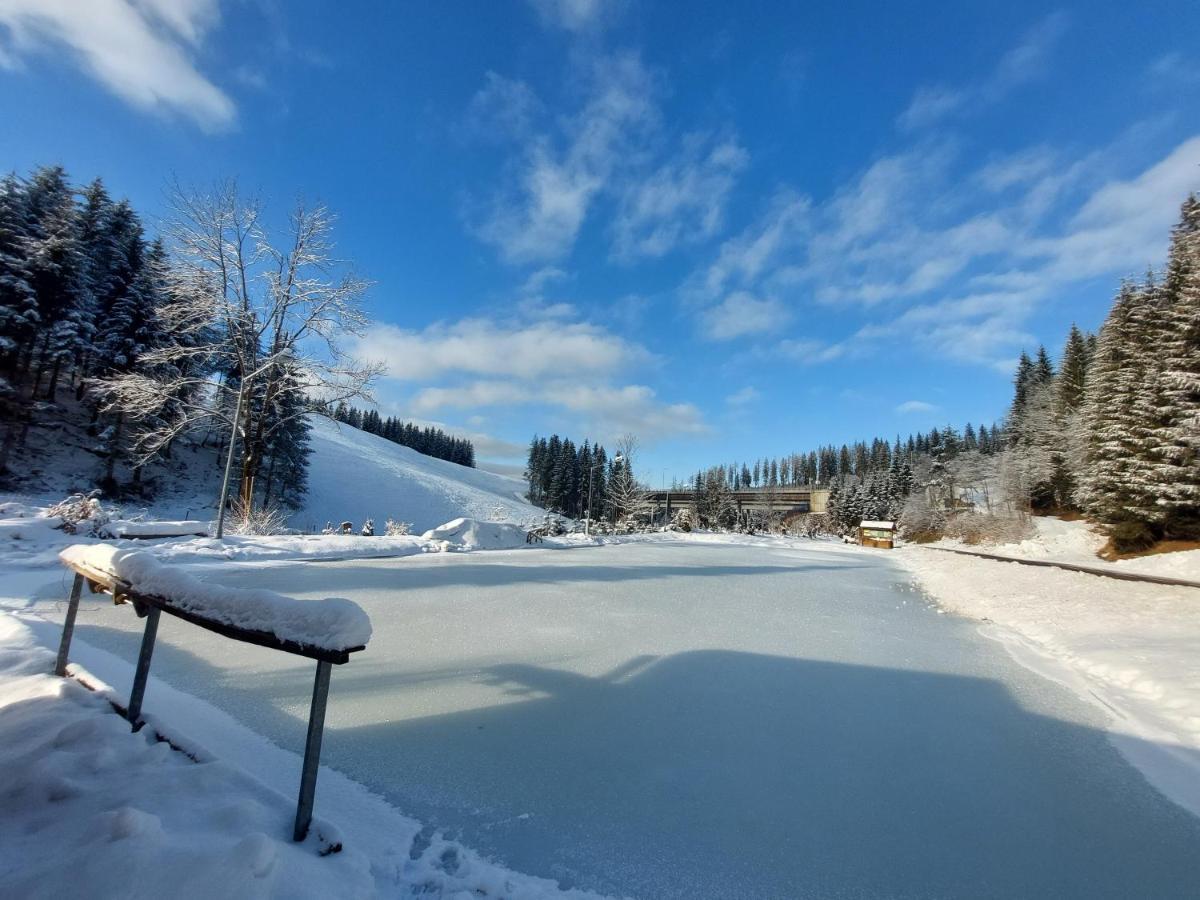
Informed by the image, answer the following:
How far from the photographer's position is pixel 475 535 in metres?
18.8

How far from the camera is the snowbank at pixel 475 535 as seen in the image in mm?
17953

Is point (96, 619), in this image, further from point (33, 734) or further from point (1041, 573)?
point (1041, 573)

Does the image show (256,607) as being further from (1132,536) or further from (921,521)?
(921,521)

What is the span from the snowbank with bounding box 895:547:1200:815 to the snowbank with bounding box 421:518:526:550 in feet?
45.6

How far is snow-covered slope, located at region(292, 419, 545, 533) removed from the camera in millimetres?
35438

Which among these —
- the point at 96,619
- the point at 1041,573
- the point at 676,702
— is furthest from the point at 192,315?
the point at 1041,573

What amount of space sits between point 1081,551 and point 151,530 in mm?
40187

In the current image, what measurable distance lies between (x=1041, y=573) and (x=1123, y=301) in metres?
25.9

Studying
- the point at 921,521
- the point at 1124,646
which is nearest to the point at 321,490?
the point at 1124,646

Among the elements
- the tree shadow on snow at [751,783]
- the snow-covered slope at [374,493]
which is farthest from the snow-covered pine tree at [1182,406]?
the snow-covered slope at [374,493]

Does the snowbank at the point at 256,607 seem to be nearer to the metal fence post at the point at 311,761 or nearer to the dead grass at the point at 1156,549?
the metal fence post at the point at 311,761

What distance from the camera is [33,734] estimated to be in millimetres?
2387

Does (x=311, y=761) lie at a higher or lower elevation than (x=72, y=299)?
lower

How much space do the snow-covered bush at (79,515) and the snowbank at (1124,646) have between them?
1491 cm
